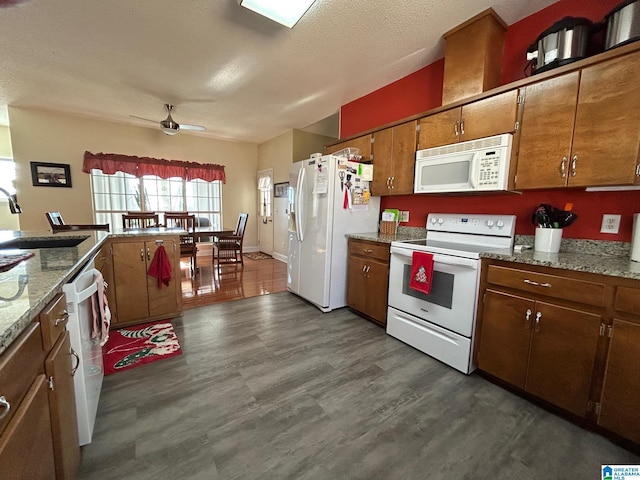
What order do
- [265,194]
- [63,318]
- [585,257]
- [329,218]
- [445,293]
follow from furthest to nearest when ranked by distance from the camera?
[265,194] → [329,218] → [445,293] → [585,257] → [63,318]

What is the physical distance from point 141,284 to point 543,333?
3138mm

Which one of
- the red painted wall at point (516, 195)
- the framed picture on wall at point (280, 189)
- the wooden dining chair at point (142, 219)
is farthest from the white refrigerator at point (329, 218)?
the wooden dining chair at point (142, 219)

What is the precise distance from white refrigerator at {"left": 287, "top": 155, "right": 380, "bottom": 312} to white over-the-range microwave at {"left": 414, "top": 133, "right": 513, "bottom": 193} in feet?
2.29

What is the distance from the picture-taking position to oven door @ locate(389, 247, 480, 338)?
72.8 inches

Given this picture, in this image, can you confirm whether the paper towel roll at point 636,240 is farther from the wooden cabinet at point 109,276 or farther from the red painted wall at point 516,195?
the wooden cabinet at point 109,276

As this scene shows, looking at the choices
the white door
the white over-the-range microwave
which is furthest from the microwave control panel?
the white door

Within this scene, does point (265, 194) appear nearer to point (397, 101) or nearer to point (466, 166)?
point (397, 101)

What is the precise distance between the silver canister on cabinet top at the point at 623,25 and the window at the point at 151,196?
17.9ft

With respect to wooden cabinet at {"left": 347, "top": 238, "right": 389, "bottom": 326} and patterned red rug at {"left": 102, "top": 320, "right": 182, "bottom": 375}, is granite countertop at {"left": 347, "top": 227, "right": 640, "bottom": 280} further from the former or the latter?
patterned red rug at {"left": 102, "top": 320, "right": 182, "bottom": 375}

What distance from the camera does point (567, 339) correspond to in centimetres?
147

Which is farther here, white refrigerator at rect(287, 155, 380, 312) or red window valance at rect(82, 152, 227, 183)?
red window valance at rect(82, 152, 227, 183)

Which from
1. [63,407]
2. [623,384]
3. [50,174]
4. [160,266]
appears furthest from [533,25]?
[50,174]

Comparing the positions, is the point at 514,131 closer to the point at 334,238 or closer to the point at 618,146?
the point at 618,146

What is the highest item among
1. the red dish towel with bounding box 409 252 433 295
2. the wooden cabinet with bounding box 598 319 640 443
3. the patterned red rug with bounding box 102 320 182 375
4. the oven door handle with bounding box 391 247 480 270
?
the oven door handle with bounding box 391 247 480 270
